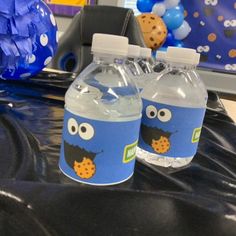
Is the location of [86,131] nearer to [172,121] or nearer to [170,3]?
[172,121]

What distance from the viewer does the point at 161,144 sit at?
19.5 inches

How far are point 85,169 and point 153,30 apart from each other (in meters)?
1.95

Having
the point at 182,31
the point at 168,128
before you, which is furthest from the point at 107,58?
the point at 182,31

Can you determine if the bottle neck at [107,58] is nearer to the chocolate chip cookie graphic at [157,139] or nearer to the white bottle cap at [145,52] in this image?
the chocolate chip cookie graphic at [157,139]

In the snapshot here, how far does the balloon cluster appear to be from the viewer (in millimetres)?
2418

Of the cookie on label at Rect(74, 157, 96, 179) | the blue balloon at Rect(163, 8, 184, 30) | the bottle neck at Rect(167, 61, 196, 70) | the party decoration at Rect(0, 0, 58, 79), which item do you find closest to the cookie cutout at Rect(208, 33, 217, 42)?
the blue balloon at Rect(163, 8, 184, 30)

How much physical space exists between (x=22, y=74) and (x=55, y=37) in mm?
169

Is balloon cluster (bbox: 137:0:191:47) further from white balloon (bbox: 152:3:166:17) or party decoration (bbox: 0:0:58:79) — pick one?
party decoration (bbox: 0:0:58:79)

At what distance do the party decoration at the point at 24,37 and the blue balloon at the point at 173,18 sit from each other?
1.57 m

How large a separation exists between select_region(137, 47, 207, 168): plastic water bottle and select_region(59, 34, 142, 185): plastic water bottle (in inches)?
2.1

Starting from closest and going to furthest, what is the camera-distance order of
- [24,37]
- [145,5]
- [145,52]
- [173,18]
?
1. [145,52]
2. [24,37]
3. [173,18]
4. [145,5]

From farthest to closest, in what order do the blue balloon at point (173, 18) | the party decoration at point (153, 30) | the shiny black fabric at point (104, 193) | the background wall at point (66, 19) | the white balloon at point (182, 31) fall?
the background wall at point (66, 19) → the white balloon at point (182, 31) → the blue balloon at point (173, 18) → the party decoration at point (153, 30) → the shiny black fabric at point (104, 193)

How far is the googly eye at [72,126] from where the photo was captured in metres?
0.40

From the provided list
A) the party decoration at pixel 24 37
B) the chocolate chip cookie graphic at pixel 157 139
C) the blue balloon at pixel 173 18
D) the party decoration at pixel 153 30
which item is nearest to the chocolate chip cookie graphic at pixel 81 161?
the chocolate chip cookie graphic at pixel 157 139
